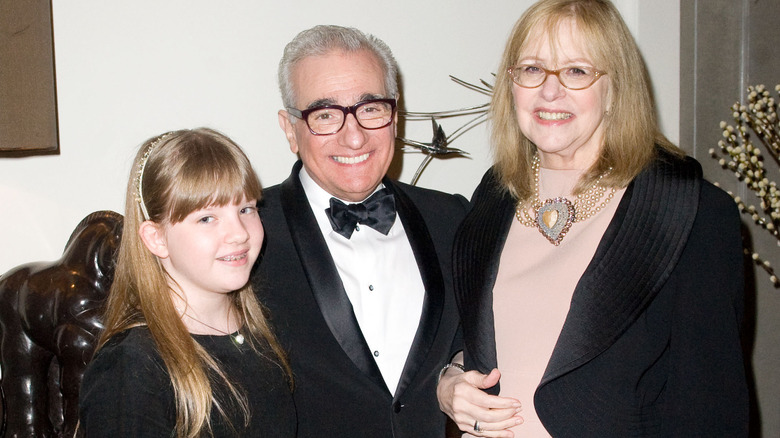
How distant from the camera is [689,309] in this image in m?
1.56

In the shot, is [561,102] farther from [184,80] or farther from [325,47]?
[184,80]

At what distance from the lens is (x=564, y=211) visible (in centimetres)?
179

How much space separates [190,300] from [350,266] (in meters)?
0.53

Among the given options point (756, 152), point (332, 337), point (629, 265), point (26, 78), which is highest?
point (26, 78)

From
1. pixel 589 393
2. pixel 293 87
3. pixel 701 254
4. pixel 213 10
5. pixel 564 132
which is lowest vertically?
pixel 589 393

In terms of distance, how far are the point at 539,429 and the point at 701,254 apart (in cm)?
56

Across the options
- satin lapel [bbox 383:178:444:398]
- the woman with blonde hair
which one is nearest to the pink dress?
the woman with blonde hair

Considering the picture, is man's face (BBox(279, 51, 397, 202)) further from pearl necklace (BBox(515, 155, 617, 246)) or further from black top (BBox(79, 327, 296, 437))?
black top (BBox(79, 327, 296, 437))

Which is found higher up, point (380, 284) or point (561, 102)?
point (561, 102)

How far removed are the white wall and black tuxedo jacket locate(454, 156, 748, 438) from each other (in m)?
1.34

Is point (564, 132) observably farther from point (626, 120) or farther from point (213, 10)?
point (213, 10)

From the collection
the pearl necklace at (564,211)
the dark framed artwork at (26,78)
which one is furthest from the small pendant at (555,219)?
the dark framed artwork at (26,78)

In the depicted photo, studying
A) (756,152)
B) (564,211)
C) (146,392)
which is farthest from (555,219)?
(756,152)

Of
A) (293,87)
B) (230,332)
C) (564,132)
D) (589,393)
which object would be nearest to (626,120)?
(564,132)
